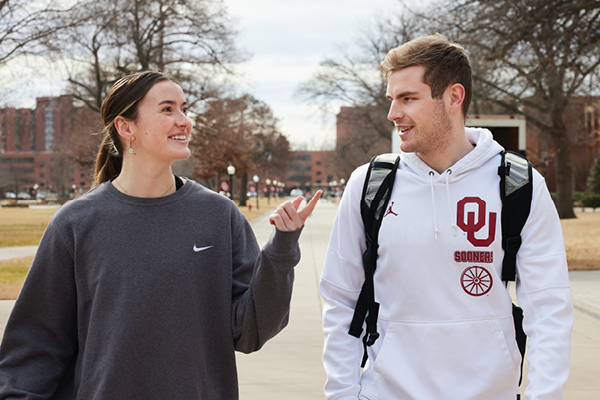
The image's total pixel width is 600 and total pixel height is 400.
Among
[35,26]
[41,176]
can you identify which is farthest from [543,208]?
[41,176]

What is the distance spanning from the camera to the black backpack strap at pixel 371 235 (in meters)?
2.60

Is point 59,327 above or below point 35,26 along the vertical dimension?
below

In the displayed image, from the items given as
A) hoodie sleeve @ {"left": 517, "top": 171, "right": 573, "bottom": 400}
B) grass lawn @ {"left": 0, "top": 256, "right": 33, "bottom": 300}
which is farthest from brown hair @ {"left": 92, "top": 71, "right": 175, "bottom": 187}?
grass lawn @ {"left": 0, "top": 256, "right": 33, "bottom": 300}

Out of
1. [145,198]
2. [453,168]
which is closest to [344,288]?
[453,168]

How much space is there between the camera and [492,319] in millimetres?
2488

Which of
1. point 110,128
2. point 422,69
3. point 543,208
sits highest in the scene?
point 422,69

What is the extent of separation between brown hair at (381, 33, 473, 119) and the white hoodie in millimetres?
402

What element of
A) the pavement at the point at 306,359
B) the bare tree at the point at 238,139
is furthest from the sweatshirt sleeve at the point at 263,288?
the bare tree at the point at 238,139

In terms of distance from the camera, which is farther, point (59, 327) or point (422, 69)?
point (422, 69)

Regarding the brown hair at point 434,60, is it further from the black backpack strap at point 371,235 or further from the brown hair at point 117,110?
the brown hair at point 117,110

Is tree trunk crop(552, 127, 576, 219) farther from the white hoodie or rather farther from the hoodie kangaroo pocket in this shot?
the hoodie kangaroo pocket

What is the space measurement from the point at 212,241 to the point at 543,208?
1269mm

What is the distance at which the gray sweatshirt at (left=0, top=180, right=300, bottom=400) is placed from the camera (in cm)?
236

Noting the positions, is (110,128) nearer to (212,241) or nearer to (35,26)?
(212,241)
